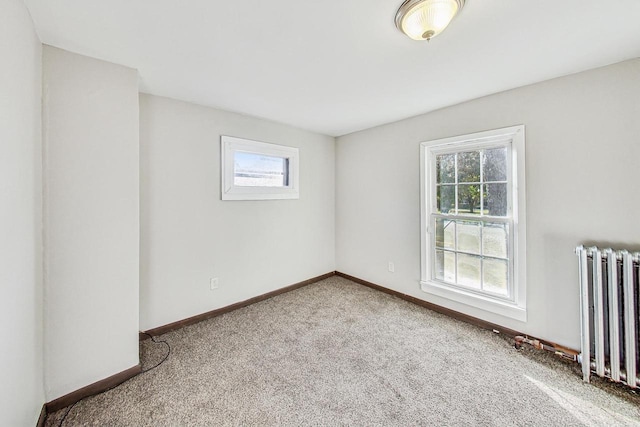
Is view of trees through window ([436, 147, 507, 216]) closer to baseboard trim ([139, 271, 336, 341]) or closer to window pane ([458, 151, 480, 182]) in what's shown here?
window pane ([458, 151, 480, 182])

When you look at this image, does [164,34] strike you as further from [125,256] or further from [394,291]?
[394,291]

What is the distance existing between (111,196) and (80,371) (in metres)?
1.17

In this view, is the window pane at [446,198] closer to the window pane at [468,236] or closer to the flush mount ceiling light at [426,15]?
the window pane at [468,236]

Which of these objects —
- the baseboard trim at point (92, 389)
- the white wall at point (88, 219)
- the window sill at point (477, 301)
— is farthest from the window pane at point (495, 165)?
the baseboard trim at point (92, 389)

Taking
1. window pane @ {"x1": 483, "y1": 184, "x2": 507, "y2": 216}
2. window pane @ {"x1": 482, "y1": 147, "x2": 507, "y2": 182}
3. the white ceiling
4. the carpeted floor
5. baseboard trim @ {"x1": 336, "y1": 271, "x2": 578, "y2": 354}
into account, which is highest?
the white ceiling

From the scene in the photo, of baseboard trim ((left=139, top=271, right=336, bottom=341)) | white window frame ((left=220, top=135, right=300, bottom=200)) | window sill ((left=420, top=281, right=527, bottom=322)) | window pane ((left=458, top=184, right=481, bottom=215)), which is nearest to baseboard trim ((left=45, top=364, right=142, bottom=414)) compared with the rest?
baseboard trim ((left=139, top=271, right=336, bottom=341))

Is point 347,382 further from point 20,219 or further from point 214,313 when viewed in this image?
point 20,219

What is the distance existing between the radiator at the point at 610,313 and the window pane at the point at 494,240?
59 cm

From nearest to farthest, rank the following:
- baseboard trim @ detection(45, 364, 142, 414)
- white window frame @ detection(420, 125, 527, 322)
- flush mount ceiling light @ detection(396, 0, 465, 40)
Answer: flush mount ceiling light @ detection(396, 0, 465, 40) → baseboard trim @ detection(45, 364, 142, 414) → white window frame @ detection(420, 125, 527, 322)

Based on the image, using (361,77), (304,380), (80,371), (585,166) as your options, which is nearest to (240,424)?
(304,380)

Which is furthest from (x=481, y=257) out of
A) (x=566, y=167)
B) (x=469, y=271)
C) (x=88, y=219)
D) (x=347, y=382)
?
(x=88, y=219)

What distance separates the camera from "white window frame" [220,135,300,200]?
2.66 meters

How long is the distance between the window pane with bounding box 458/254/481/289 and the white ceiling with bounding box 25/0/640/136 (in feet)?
5.29

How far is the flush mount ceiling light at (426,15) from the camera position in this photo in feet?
3.82
